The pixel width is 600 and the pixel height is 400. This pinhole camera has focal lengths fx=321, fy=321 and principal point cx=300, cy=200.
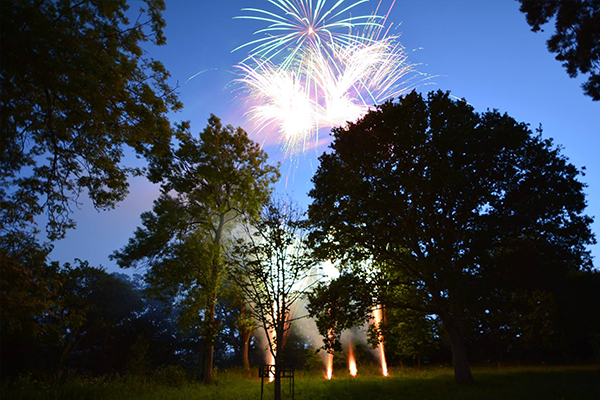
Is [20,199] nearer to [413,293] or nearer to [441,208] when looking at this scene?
[441,208]

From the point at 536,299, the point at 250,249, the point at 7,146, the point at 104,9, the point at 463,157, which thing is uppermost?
the point at 104,9

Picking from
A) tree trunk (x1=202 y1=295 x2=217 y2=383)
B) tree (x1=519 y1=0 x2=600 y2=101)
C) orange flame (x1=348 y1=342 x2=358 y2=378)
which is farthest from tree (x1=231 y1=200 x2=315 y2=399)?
orange flame (x1=348 y1=342 x2=358 y2=378)

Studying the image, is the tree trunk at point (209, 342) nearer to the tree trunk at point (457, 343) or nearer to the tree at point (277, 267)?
the tree at point (277, 267)

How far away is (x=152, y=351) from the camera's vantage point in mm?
39938

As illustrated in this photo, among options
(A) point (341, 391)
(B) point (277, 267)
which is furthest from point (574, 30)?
(A) point (341, 391)

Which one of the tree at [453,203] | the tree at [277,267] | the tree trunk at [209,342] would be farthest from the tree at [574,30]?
the tree trunk at [209,342]

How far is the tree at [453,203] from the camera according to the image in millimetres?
13664

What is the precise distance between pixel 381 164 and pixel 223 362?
44396 mm

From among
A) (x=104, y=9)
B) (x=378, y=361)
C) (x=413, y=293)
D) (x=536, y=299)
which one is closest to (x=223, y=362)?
(x=378, y=361)

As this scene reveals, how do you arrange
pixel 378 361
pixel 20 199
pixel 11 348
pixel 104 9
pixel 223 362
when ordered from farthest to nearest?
pixel 223 362, pixel 378 361, pixel 11 348, pixel 20 199, pixel 104 9

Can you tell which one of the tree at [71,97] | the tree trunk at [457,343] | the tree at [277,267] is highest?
the tree at [71,97]

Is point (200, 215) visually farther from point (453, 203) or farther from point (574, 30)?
point (574, 30)

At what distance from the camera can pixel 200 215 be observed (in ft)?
74.3

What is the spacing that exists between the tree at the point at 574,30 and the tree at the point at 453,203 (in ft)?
16.7
